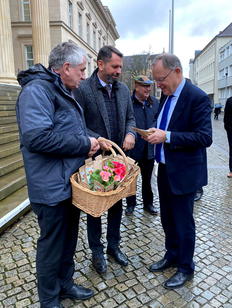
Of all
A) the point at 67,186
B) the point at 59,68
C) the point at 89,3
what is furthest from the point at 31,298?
the point at 89,3

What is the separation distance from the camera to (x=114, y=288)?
2.41m

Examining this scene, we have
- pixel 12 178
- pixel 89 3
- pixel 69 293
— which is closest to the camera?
pixel 69 293

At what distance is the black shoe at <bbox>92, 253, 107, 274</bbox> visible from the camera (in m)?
2.63

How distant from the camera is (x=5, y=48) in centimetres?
1270

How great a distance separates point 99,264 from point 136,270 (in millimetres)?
410

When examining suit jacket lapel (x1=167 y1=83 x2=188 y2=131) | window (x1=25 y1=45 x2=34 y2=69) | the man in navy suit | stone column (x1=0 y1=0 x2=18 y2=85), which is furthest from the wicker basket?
window (x1=25 y1=45 x2=34 y2=69)

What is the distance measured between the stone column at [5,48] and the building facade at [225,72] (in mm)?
36704

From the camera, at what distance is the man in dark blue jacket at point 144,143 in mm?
4164

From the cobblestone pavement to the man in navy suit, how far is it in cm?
19

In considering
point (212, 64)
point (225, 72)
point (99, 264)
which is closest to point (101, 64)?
point (99, 264)

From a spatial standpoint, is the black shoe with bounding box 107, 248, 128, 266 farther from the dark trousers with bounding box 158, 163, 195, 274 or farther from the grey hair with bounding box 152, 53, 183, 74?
the grey hair with bounding box 152, 53, 183, 74

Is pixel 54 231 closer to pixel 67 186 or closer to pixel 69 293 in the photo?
pixel 67 186

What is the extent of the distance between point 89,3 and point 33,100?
113 ft

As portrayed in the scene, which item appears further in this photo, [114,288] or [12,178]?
[12,178]
